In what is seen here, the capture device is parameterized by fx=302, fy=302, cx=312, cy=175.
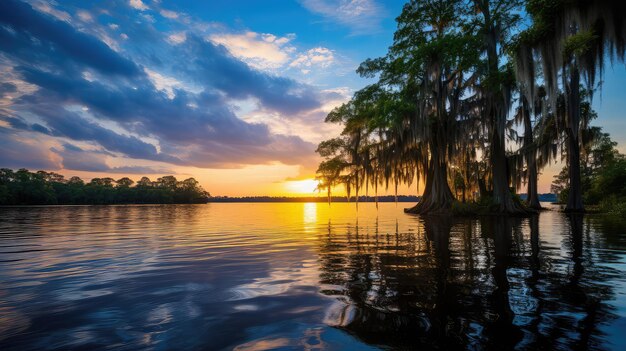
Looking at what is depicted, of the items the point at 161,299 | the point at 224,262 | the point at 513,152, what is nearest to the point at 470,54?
the point at 513,152

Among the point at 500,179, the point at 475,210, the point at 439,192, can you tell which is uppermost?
the point at 500,179

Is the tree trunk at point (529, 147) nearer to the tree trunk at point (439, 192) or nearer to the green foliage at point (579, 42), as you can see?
the tree trunk at point (439, 192)

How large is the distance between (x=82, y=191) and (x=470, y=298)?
127 m

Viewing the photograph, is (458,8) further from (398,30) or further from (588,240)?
(588,240)

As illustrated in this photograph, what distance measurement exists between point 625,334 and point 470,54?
23598 mm

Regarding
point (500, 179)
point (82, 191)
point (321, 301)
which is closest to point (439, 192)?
point (500, 179)

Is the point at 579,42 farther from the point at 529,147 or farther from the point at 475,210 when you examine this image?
the point at 529,147

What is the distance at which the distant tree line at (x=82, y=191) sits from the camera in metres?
80.6

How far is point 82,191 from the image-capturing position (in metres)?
103

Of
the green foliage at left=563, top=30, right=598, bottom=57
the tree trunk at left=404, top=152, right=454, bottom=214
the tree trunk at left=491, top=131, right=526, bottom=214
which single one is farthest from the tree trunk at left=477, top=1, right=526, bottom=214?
the green foliage at left=563, top=30, right=598, bottom=57

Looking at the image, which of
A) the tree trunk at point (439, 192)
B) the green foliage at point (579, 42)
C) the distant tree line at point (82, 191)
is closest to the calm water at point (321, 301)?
the green foliage at point (579, 42)

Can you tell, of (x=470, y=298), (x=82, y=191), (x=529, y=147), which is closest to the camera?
(x=470, y=298)

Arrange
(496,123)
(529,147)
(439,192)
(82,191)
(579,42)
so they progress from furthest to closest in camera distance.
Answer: (82,191) → (529,147) → (439,192) → (496,123) → (579,42)

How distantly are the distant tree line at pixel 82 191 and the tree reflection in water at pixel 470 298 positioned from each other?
9841 cm
